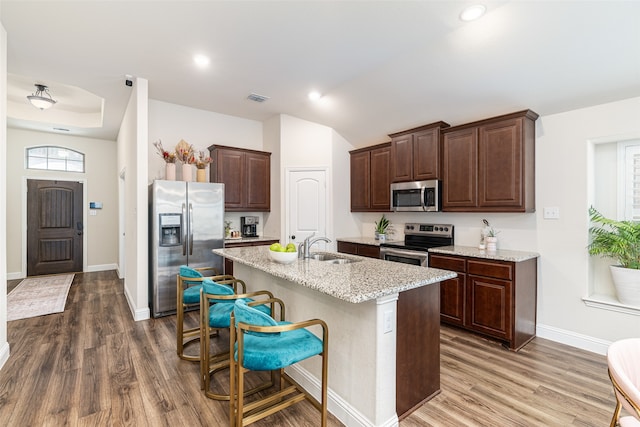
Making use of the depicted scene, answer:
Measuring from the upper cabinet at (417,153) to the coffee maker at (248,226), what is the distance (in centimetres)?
250

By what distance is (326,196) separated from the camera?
512 cm

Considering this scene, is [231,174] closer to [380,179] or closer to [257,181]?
[257,181]

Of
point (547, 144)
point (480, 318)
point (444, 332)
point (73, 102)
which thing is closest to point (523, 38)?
point (547, 144)

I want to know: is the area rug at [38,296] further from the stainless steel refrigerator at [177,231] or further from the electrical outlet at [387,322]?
the electrical outlet at [387,322]

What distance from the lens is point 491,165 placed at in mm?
3430

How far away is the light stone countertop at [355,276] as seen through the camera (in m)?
1.66

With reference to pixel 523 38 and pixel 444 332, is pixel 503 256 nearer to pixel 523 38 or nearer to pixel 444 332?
pixel 444 332

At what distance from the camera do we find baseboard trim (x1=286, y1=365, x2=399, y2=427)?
6.08ft

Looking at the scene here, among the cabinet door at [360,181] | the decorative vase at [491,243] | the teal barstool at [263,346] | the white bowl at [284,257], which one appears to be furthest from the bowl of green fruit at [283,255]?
the cabinet door at [360,181]

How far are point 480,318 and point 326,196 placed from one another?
2829 mm

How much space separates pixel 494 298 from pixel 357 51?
112 inches

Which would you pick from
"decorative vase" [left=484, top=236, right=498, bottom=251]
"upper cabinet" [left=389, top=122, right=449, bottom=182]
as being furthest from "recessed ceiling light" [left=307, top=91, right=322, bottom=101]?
"decorative vase" [left=484, top=236, right=498, bottom=251]

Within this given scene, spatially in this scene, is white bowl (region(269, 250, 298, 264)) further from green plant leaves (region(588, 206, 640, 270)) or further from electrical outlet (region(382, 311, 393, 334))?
green plant leaves (region(588, 206, 640, 270))

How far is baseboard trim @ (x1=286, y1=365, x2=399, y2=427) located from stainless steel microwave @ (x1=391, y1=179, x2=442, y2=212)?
8.52 feet
